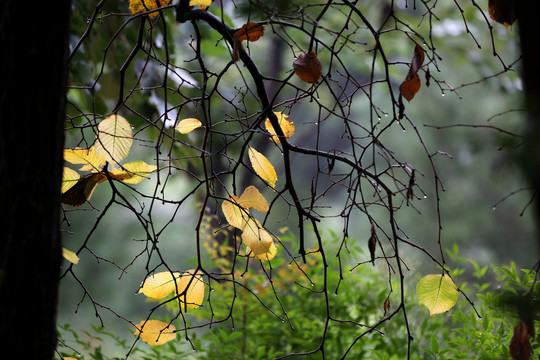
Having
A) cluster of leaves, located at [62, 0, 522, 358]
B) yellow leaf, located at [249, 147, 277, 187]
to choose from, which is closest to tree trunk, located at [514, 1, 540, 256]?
cluster of leaves, located at [62, 0, 522, 358]

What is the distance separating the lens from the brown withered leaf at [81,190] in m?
0.62

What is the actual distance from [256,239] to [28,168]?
11.7 inches

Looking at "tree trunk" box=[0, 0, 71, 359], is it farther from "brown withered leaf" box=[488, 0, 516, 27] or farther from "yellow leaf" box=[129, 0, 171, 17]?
"brown withered leaf" box=[488, 0, 516, 27]

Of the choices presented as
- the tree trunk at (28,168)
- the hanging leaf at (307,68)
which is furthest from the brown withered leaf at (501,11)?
the tree trunk at (28,168)

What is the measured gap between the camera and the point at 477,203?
5.43 m

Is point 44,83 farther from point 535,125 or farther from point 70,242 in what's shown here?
point 70,242

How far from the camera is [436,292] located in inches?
24.9

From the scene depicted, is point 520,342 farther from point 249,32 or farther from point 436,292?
point 249,32

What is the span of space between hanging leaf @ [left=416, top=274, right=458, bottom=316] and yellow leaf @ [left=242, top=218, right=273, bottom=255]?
0.19m

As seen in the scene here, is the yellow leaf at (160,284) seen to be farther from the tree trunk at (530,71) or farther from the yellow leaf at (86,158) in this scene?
the tree trunk at (530,71)

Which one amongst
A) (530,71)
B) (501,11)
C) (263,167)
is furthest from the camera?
(263,167)

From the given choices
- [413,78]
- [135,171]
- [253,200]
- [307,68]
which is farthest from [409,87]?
[135,171]

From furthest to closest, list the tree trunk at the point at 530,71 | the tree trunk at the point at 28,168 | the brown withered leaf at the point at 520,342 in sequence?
the brown withered leaf at the point at 520,342 < the tree trunk at the point at 28,168 < the tree trunk at the point at 530,71

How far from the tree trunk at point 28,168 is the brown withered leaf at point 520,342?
41 cm
